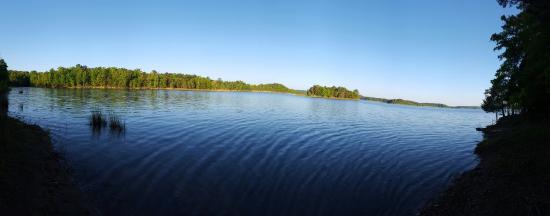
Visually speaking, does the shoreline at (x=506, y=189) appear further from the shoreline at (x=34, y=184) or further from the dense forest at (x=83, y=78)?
the dense forest at (x=83, y=78)

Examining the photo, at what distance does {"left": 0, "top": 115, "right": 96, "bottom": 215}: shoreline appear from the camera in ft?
31.3

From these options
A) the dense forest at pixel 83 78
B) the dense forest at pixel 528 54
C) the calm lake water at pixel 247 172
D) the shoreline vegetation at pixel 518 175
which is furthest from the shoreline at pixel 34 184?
the dense forest at pixel 83 78

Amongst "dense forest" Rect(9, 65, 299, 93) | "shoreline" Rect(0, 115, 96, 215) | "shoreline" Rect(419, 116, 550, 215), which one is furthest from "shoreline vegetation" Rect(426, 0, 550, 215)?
"dense forest" Rect(9, 65, 299, 93)

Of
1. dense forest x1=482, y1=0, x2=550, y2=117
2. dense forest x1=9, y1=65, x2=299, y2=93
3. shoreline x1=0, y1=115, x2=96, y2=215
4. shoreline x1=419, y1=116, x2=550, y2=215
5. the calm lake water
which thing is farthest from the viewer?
dense forest x1=9, y1=65, x2=299, y2=93

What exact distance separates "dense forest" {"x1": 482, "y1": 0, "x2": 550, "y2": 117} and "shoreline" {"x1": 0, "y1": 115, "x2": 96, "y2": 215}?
2294 centimetres

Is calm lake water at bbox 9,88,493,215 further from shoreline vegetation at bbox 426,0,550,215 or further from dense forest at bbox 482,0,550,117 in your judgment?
dense forest at bbox 482,0,550,117

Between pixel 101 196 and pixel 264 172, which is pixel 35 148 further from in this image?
pixel 264 172

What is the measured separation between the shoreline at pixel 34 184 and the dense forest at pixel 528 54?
22.9m

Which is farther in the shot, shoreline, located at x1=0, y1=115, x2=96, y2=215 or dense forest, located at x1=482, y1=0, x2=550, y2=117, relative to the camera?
dense forest, located at x1=482, y1=0, x2=550, y2=117

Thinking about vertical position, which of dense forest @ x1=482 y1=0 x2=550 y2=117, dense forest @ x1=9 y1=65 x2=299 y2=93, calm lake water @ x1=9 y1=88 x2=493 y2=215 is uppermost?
dense forest @ x1=9 y1=65 x2=299 y2=93

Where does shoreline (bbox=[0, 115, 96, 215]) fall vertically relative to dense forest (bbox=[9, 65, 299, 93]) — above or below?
below

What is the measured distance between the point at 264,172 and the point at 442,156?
650 inches

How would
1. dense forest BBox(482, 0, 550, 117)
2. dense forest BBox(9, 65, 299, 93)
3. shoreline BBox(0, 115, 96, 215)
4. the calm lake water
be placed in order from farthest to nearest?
dense forest BBox(9, 65, 299, 93) → dense forest BBox(482, 0, 550, 117) → the calm lake water → shoreline BBox(0, 115, 96, 215)

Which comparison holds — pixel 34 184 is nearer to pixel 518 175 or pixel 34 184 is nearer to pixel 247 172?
pixel 247 172
